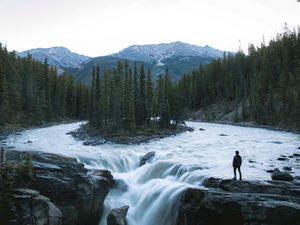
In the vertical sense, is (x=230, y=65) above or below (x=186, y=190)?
above

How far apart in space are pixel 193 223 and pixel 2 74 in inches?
A: 2950

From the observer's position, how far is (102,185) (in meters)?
27.3

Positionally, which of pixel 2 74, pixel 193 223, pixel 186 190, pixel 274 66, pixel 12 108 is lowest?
pixel 193 223

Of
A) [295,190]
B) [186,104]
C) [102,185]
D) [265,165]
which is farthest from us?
[186,104]

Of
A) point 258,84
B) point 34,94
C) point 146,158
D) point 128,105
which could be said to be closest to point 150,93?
point 128,105

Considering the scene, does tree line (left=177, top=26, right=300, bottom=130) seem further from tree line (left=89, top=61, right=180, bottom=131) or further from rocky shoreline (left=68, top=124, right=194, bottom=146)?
rocky shoreline (left=68, top=124, right=194, bottom=146)

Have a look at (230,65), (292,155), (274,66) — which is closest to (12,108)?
(292,155)

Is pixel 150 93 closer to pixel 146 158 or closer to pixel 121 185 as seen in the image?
pixel 146 158

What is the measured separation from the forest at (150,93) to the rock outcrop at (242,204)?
50.3 m

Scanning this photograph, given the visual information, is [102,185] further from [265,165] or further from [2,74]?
[2,74]

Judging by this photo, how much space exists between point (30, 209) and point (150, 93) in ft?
240

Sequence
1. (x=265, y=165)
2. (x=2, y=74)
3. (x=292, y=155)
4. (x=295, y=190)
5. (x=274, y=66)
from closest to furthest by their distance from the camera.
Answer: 1. (x=295, y=190)
2. (x=265, y=165)
3. (x=292, y=155)
4. (x=2, y=74)
5. (x=274, y=66)

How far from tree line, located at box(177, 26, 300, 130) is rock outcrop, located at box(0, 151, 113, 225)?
2530 inches

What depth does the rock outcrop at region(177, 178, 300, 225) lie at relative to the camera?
66.0ft
